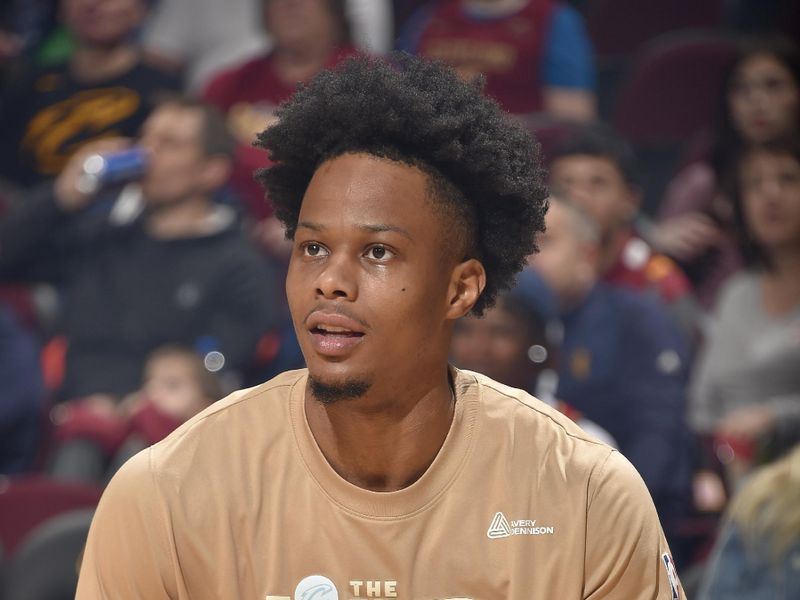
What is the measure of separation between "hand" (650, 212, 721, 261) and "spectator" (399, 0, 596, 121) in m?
0.60

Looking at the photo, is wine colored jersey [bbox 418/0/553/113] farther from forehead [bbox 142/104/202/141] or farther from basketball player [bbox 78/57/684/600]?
basketball player [bbox 78/57/684/600]

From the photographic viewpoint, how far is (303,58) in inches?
232

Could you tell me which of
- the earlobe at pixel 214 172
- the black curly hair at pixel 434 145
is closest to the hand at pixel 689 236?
the earlobe at pixel 214 172

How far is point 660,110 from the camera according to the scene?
6121 millimetres

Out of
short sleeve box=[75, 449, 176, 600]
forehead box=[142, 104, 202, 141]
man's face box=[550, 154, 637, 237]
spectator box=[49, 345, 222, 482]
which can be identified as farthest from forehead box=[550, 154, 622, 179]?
short sleeve box=[75, 449, 176, 600]

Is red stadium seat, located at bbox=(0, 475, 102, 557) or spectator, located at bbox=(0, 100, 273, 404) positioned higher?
spectator, located at bbox=(0, 100, 273, 404)

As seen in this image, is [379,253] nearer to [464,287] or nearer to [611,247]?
[464,287]

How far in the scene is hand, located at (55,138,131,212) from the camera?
18.3 feet

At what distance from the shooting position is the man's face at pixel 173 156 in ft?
17.4

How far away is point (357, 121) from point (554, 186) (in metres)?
3.09

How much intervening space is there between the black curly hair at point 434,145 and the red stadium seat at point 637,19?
4.42 metres

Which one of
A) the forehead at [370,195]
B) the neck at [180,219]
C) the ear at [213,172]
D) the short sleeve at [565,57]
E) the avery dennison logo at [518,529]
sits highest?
the short sleeve at [565,57]

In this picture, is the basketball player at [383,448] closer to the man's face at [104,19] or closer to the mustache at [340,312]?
the mustache at [340,312]

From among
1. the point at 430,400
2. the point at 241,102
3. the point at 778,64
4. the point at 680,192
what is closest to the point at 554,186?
the point at 680,192
